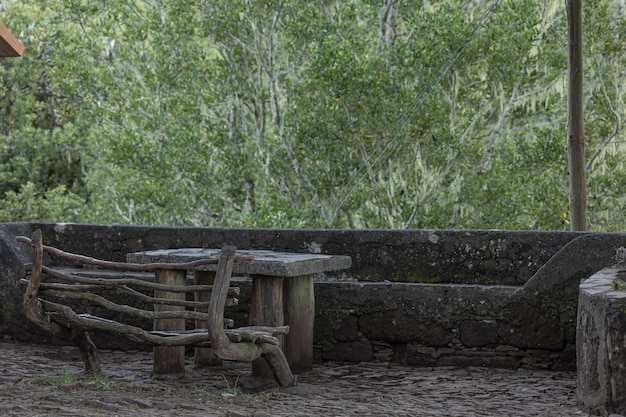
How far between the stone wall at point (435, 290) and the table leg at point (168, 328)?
949 millimetres

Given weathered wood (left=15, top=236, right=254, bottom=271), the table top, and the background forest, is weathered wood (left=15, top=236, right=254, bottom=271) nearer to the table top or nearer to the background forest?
the table top

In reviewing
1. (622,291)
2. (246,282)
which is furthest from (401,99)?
(622,291)

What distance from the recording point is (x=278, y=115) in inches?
539

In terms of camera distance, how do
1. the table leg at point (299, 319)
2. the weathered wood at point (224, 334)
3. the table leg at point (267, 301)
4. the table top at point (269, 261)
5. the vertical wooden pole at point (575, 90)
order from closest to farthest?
the weathered wood at point (224, 334), the table top at point (269, 261), the table leg at point (267, 301), the table leg at point (299, 319), the vertical wooden pole at point (575, 90)

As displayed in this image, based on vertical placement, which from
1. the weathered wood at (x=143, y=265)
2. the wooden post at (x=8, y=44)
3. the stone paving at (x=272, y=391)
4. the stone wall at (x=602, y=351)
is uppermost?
the wooden post at (x=8, y=44)

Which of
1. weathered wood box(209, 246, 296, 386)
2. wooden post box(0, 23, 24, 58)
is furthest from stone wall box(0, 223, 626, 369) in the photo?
wooden post box(0, 23, 24, 58)

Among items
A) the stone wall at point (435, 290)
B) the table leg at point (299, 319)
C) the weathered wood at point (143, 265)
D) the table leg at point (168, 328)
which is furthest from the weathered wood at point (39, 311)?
the stone wall at point (435, 290)

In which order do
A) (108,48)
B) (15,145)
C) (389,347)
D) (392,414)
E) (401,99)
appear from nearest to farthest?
(392,414) → (389,347) → (401,99) → (108,48) → (15,145)

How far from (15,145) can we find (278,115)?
6.51 meters

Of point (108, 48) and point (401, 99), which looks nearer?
point (401, 99)

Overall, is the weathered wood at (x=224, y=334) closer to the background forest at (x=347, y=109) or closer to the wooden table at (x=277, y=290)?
the wooden table at (x=277, y=290)

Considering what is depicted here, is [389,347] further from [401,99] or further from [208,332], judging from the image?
[401,99]

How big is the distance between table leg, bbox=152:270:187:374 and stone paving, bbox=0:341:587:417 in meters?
0.10

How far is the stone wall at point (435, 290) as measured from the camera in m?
6.21
